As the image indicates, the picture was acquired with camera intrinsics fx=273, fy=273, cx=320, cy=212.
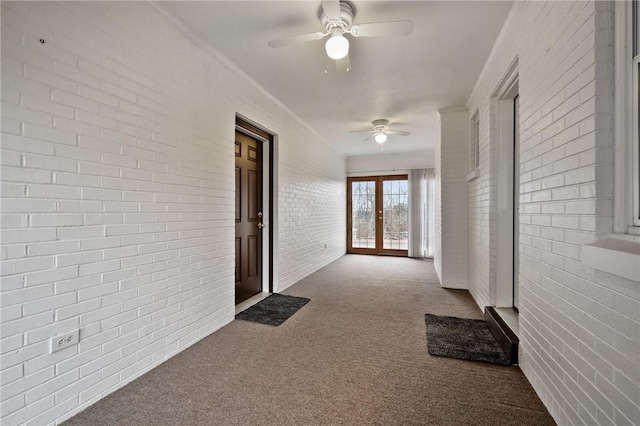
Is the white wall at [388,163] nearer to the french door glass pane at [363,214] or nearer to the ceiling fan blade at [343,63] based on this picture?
the french door glass pane at [363,214]

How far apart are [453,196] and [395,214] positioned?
287 cm

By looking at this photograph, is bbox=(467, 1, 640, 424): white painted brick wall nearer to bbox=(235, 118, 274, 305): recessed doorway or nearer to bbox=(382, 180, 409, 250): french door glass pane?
bbox=(235, 118, 274, 305): recessed doorway

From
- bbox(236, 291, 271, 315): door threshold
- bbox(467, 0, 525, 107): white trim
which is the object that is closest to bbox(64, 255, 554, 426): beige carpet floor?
bbox(236, 291, 271, 315): door threshold

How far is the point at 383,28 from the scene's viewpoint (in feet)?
6.12

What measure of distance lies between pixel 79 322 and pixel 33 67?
1.33m

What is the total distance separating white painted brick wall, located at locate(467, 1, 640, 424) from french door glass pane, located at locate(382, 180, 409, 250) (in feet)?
16.0

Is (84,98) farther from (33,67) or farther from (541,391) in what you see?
(541,391)

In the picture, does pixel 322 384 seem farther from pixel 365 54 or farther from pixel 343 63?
pixel 365 54

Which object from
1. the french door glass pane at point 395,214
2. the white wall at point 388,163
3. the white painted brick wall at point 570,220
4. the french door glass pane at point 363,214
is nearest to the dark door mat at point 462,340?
the white painted brick wall at point 570,220

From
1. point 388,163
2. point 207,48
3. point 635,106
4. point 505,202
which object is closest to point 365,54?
point 207,48

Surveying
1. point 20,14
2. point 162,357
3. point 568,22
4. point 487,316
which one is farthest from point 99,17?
point 487,316

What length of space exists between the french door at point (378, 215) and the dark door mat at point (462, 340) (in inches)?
161

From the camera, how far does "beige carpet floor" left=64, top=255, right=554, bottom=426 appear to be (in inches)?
58.0

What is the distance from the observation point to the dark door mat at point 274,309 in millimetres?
2793
